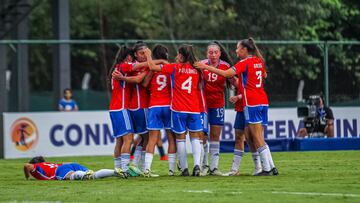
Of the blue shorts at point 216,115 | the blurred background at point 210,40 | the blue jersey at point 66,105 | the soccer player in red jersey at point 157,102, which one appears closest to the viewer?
the soccer player in red jersey at point 157,102

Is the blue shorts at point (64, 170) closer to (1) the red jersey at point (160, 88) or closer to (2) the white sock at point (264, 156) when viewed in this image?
(1) the red jersey at point (160, 88)

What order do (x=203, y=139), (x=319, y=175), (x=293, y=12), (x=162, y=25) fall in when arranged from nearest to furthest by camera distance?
(x=319, y=175) → (x=203, y=139) → (x=293, y=12) → (x=162, y=25)

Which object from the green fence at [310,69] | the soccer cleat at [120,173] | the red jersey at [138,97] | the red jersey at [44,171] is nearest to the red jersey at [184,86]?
the red jersey at [138,97]

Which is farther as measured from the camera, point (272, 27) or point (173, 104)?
point (272, 27)

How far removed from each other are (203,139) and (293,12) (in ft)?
63.4

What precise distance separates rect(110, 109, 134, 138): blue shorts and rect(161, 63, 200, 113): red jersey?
0.83m

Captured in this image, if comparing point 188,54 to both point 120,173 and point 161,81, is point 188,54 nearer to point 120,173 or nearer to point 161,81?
point 161,81

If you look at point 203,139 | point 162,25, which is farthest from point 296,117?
point 162,25

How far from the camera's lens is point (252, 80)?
18.2 metres

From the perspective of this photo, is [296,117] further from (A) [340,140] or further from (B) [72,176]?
(B) [72,176]

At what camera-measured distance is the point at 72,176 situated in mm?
18141

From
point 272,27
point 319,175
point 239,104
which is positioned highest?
point 272,27

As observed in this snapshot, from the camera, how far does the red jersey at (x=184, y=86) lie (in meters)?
18.2

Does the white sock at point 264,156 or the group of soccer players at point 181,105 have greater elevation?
the group of soccer players at point 181,105
